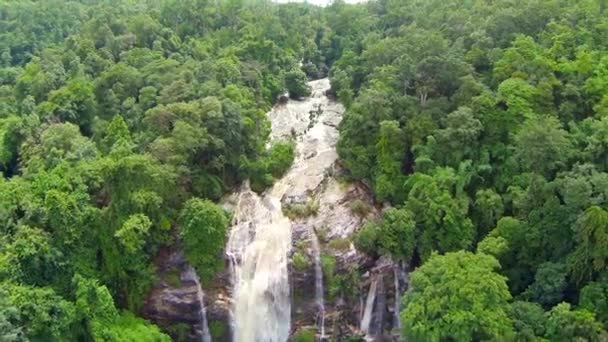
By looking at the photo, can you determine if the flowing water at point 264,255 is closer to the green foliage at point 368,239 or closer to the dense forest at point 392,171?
the dense forest at point 392,171

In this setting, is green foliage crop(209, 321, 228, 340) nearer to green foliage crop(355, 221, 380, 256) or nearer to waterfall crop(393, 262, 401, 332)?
green foliage crop(355, 221, 380, 256)

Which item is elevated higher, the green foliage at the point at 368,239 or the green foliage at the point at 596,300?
the green foliage at the point at 368,239

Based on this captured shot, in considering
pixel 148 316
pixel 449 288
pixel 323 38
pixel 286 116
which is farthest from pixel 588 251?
pixel 323 38

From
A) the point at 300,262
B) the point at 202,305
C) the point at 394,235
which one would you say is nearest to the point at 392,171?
the point at 394,235

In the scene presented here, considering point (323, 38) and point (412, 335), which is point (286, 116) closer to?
point (323, 38)

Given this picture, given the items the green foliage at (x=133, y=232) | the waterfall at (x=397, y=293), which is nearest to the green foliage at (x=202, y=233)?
the green foliage at (x=133, y=232)
